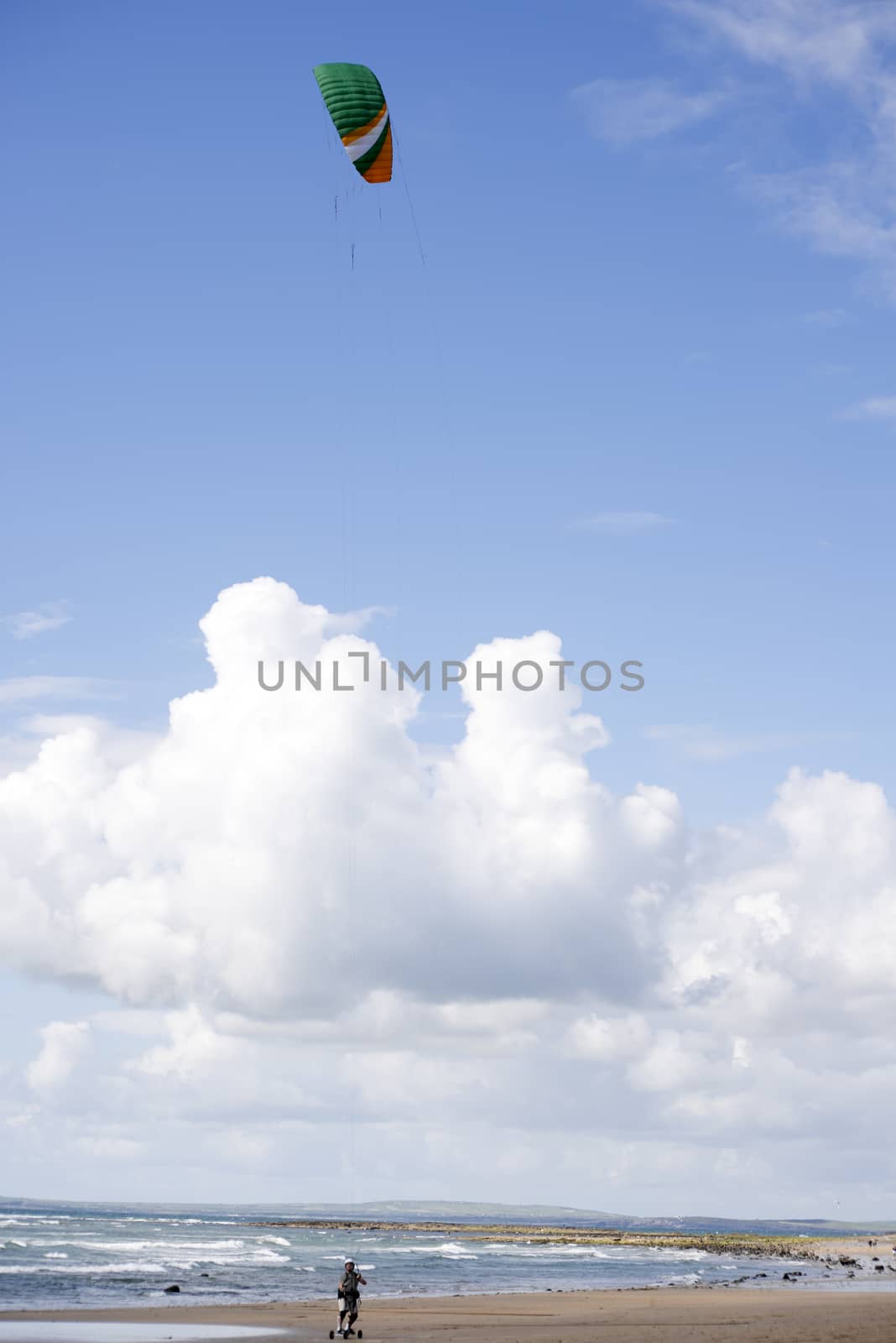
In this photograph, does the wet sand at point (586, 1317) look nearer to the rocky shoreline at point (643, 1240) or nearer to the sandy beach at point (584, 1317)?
the sandy beach at point (584, 1317)

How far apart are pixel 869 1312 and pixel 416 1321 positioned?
1115 cm

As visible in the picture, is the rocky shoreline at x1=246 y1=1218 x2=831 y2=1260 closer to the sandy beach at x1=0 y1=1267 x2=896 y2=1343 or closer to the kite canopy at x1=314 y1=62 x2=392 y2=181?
the sandy beach at x1=0 y1=1267 x2=896 y2=1343

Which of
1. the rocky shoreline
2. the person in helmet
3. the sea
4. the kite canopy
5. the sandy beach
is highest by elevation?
the kite canopy

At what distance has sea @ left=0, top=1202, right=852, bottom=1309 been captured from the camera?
146ft

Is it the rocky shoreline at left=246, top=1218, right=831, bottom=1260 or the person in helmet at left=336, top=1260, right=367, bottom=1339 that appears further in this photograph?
the rocky shoreline at left=246, top=1218, right=831, bottom=1260

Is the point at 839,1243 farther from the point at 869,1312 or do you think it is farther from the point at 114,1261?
the point at 869,1312

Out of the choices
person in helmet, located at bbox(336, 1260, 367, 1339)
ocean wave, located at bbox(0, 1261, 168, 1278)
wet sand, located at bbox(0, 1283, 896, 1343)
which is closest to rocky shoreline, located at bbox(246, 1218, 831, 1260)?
wet sand, located at bbox(0, 1283, 896, 1343)

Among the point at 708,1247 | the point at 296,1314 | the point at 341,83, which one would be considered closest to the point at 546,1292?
the point at 296,1314

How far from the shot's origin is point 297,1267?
198 ft

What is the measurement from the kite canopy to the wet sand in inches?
1065

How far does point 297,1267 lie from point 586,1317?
30441 millimetres

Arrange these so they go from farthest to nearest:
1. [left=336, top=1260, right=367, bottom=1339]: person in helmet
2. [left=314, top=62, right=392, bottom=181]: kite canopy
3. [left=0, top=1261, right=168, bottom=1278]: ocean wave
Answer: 1. [left=0, top=1261, right=168, bottom=1278]: ocean wave
2. [left=314, top=62, right=392, bottom=181]: kite canopy
3. [left=336, top=1260, right=367, bottom=1339]: person in helmet

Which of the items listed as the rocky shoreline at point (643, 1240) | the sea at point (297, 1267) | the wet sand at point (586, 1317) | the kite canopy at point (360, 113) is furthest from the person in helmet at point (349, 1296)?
the rocky shoreline at point (643, 1240)

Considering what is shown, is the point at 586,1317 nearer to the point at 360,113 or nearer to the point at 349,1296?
the point at 349,1296
